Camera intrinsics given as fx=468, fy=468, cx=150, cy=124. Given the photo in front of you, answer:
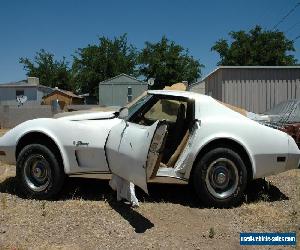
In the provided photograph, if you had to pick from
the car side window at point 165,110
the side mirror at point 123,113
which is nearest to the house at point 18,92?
the car side window at point 165,110

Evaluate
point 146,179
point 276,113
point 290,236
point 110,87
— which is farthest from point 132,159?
point 110,87

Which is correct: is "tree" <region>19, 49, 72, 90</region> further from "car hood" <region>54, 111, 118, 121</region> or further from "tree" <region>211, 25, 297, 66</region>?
"car hood" <region>54, 111, 118, 121</region>

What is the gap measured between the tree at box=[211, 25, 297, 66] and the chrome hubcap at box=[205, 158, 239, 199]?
58.5m

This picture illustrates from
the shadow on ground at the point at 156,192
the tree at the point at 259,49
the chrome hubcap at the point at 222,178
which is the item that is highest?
the tree at the point at 259,49

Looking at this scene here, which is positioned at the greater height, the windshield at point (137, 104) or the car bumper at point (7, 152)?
the windshield at point (137, 104)

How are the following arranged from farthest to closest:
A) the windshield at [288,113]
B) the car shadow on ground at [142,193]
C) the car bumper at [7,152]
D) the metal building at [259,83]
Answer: the metal building at [259,83]
the windshield at [288,113]
the car bumper at [7,152]
the car shadow on ground at [142,193]

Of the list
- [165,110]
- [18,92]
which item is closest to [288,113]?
[165,110]

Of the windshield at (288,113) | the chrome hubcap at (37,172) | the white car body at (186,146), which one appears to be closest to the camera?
the white car body at (186,146)

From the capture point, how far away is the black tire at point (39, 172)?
6.34 m

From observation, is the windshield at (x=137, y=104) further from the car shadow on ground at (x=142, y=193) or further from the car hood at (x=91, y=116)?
the car shadow on ground at (x=142, y=193)

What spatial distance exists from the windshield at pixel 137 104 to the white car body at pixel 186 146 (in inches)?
5.1

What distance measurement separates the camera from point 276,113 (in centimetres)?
1064

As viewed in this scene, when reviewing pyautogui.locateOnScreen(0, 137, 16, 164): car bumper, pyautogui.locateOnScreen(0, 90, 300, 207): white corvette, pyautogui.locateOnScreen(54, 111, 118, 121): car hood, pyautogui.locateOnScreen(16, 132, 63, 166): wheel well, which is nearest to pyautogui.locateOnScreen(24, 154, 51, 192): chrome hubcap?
pyautogui.locateOnScreen(0, 90, 300, 207): white corvette

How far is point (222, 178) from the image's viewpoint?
6070 mm
